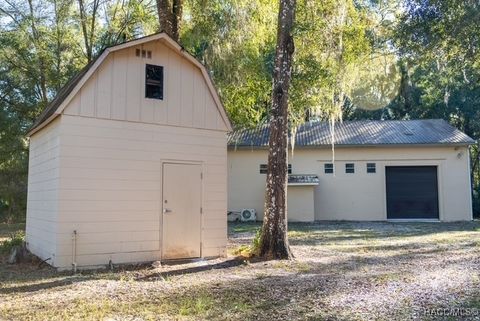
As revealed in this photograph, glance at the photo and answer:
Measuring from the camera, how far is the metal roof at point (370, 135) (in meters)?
18.0

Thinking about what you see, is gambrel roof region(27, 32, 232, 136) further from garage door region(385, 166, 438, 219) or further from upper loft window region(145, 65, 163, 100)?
garage door region(385, 166, 438, 219)

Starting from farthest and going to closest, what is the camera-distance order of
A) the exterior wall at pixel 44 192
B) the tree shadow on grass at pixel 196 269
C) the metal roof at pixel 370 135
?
the metal roof at pixel 370 135, the exterior wall at pixel 44 192, the tree shadow on grass at pixel 196 269

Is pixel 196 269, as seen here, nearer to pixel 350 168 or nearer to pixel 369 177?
pixel 350 168

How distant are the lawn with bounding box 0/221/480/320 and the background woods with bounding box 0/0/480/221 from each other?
13.2 feet

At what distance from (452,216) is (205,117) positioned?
12.9 m

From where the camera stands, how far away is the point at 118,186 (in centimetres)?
802

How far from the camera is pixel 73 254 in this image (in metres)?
7.48

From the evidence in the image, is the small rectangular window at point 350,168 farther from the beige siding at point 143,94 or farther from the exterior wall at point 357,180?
the beige siding at point 143,94

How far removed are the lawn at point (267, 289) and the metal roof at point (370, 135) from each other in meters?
9.12

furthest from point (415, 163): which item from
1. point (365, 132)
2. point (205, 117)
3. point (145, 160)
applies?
point (145, 160)

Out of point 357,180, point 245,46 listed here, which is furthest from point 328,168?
point 245,46

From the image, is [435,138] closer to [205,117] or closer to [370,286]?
[205,117]

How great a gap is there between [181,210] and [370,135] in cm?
1242

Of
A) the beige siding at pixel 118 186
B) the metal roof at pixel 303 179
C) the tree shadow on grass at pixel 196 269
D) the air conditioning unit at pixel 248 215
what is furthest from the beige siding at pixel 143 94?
the air conditioning unit at pixel 248 215
